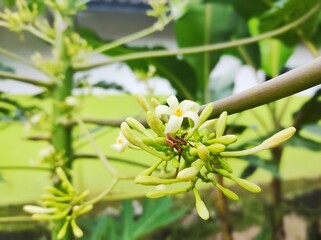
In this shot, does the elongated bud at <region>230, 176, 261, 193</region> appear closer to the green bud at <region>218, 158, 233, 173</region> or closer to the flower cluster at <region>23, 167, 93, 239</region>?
the green bud at <region>218, 158, 233, 173</region>

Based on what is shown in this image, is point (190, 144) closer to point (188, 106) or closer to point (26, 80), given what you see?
point (188, 106)

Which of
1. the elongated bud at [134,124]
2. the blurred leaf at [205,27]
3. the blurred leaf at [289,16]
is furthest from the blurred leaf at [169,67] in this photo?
the elongated bud at [134,124]

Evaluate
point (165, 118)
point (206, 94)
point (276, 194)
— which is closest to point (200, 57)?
point (206, 94)

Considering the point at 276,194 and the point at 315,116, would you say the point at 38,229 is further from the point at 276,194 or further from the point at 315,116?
the point at 315,116

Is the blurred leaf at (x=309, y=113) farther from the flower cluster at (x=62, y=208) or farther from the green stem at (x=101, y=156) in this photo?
the flower cluster at (x=62, y=208)

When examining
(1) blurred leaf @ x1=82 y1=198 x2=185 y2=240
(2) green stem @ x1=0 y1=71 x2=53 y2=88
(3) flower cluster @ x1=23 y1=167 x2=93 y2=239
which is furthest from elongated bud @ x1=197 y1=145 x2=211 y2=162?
(1) blurred leaf @ x1=82 y1=198 x2=185 y2=240

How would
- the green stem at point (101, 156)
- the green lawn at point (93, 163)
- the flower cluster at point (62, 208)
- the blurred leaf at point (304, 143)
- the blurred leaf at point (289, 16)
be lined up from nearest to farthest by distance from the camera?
the flower cluster at point (62, 208), the green stem at point (101, 156), the blurred leaf at point (289, 16), the blurred leaf at point (304, 143), the green lawn at point (93, 163)
